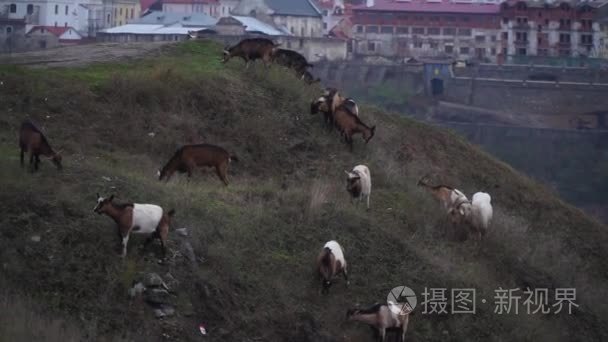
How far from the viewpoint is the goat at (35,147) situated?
10570 millimetres

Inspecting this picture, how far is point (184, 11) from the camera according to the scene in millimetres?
50250

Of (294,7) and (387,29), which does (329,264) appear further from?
(387,29)

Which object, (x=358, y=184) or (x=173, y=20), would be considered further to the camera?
(x=173, y=20)

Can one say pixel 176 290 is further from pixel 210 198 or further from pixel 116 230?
pixel 210 198

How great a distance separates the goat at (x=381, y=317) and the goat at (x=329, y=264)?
0.47 m

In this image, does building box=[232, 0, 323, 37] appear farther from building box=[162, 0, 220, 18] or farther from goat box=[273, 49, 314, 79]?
goat box=[273, 49, 314, 79]

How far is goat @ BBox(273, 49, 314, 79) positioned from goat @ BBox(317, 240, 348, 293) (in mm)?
6506

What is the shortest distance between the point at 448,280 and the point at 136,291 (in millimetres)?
3478

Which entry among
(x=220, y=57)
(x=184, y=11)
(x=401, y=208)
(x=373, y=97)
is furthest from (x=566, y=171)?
(x=401, y=208)

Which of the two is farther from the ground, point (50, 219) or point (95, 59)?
point (95, 59)

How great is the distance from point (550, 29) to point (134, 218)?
145ft

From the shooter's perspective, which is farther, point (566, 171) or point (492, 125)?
point (492, 125)

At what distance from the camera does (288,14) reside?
5172 centimetres

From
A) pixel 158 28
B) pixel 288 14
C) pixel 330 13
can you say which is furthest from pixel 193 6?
pixel 158 28
